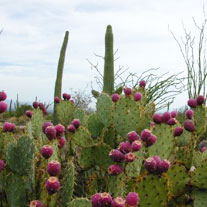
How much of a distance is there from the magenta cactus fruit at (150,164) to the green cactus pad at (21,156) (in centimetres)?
88

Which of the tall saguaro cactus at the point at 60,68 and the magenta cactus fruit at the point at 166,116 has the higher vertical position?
the tall saguaro cactus at the point at 60,68

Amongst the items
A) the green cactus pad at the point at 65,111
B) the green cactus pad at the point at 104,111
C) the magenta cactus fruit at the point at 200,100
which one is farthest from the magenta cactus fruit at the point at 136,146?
the green cactus pad at the point at 65,111

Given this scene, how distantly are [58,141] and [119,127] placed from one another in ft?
2.19

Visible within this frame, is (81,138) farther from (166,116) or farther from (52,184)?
(52,184)

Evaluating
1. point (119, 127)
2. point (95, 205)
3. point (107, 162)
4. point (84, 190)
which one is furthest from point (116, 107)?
point (95, 205)

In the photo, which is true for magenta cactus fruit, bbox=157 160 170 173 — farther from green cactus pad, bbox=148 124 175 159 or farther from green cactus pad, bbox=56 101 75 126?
green cactus pad, bbox=56 101 75 126

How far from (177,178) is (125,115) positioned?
595mm

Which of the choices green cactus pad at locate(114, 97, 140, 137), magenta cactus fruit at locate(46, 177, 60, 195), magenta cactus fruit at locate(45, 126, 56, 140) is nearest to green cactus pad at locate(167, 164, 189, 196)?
green cactus pad at locate(114, 97, 140, 137)

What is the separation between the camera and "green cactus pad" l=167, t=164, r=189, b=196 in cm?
253

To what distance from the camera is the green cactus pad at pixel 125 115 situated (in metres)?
2.93

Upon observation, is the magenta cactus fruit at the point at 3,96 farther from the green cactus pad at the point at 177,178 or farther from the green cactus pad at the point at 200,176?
the green cactus pad at the point at 200,176

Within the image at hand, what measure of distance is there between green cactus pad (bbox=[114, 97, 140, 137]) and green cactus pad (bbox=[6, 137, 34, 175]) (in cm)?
74

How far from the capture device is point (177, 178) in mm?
2543

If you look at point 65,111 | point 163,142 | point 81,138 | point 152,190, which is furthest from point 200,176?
point 65,111
